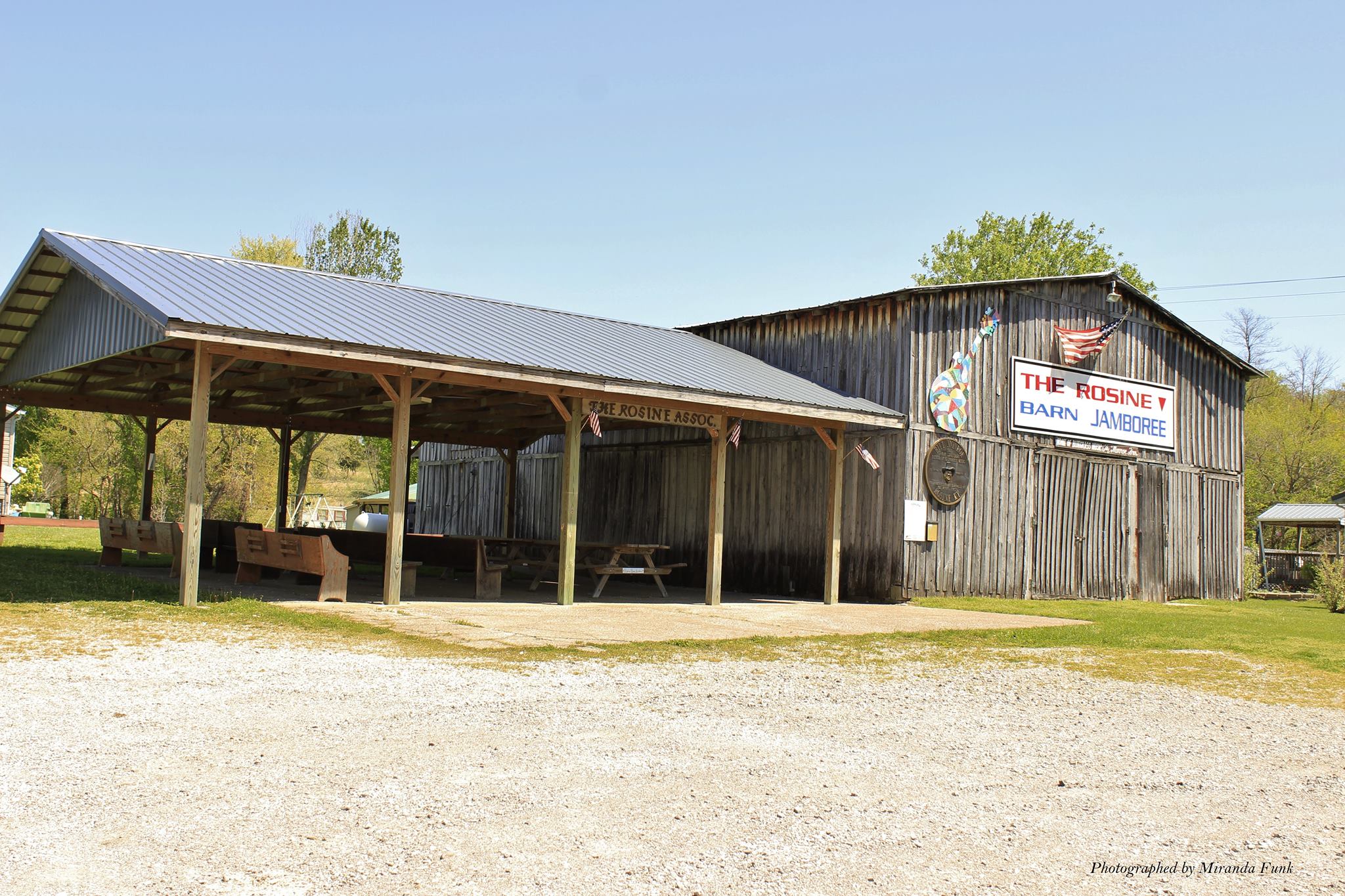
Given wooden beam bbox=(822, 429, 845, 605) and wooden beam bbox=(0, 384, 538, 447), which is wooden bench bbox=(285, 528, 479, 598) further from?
wooden beam bbox=(822, 429, 845, 605)

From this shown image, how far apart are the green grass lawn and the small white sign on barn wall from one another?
284cm

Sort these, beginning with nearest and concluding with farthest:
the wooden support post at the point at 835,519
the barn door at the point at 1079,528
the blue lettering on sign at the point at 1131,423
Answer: the wooden support post at the point at 835,519 → the barn door at the point at 1079,528 → the blue lettering on sign at the point at 1131,423

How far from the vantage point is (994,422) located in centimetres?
1750

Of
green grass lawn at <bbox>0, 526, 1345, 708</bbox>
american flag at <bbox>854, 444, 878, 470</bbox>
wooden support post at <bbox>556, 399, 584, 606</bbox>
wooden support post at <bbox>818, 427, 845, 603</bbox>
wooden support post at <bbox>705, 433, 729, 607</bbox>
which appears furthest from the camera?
american flag at <bbox>854, 444, 878, 470</bbox>

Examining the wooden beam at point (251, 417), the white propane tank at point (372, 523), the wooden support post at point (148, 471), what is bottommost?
the white propane tank at point (372, 523)

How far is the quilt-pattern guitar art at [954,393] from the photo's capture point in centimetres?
1667

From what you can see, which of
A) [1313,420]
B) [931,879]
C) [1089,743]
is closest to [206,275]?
[1089,743]

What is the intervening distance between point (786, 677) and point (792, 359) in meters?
10.7

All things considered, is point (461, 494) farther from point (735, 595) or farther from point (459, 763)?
point (459, 763)

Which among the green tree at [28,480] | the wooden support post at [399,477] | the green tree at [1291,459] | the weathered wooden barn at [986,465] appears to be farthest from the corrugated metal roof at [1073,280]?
the green tree at [28,480]

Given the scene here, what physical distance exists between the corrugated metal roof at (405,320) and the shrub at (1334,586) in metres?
8.78

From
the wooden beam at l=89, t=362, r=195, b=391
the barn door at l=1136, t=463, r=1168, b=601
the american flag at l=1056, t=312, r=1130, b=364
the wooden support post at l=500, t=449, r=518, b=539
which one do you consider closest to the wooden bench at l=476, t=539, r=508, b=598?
the wooden beam at l=89, t=362, r=195, b=391

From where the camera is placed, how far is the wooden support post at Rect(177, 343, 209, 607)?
10.5m

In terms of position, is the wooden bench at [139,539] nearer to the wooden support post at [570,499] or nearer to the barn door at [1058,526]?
the wooden support post at [570,499]
